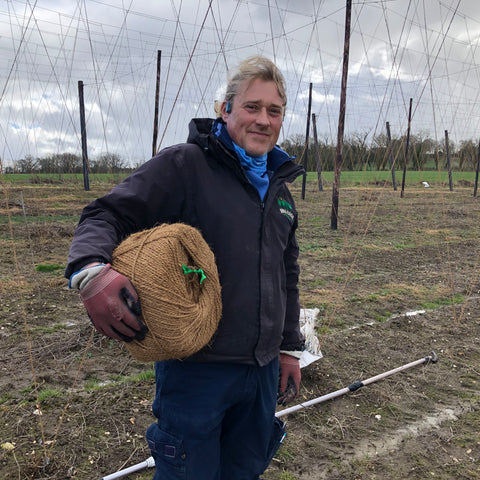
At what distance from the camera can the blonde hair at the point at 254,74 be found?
1.31m

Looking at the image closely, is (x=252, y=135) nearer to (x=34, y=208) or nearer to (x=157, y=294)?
(x=157, y=294)

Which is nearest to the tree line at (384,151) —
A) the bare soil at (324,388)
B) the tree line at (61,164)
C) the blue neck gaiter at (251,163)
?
the tree line at (61,164)

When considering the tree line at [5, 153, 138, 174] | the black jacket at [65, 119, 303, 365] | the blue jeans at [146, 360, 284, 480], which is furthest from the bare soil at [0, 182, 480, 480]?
the tree line at [5, 153, 138, 174]

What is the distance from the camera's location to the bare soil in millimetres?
2225

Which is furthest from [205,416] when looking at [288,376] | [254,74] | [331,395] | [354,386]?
[354,386]

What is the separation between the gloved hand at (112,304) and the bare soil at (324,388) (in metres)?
1.51

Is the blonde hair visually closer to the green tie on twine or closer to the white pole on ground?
the green tie on twine

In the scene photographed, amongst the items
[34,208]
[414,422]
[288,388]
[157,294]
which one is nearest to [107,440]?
[288,388]

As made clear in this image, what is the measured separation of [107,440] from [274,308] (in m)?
1.63

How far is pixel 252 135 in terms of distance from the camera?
133cm

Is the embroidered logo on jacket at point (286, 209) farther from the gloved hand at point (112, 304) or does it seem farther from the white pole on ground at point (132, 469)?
the white pole on ground at point (132, 469)

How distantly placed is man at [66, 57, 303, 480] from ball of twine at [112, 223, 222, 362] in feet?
0.31

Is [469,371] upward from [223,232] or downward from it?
downward

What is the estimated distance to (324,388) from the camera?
120 inches
